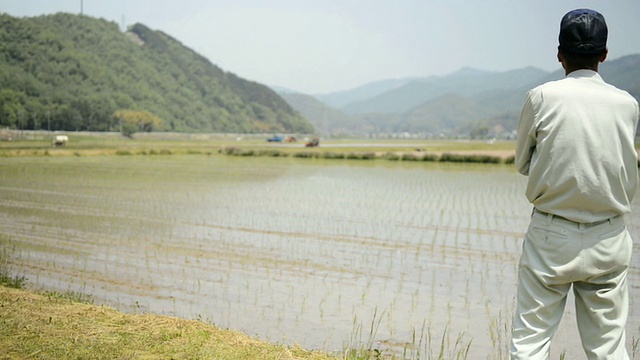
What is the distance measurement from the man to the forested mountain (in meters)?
57.5

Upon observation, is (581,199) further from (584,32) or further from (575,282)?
(584,32)

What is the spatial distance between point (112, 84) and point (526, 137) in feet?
294

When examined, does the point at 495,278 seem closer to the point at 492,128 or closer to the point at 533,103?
the point at 533,103

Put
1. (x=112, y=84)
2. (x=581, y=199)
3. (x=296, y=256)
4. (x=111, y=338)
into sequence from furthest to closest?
1. (x=112, y=84)
2. (x=296, y=256)
3. (x=111, y=338)
4. (x=581, y=199)

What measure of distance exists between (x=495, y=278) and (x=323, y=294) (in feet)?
6.84

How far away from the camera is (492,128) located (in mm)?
155000

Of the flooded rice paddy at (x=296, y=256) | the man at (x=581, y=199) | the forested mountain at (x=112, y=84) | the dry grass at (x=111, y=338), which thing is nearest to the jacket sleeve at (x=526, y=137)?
the man at (x=581, y=199)

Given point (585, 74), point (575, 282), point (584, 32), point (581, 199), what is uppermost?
point (584, 32)

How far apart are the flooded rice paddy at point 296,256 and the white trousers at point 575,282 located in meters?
2.36

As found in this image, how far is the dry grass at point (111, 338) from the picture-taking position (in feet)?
12.5

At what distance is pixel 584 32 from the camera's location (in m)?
2.39

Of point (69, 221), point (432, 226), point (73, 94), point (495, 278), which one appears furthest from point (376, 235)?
point (73, 94)

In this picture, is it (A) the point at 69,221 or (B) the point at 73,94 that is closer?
(A) the point at 69,221

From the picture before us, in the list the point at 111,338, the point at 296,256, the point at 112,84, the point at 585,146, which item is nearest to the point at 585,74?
the point at 585,146
